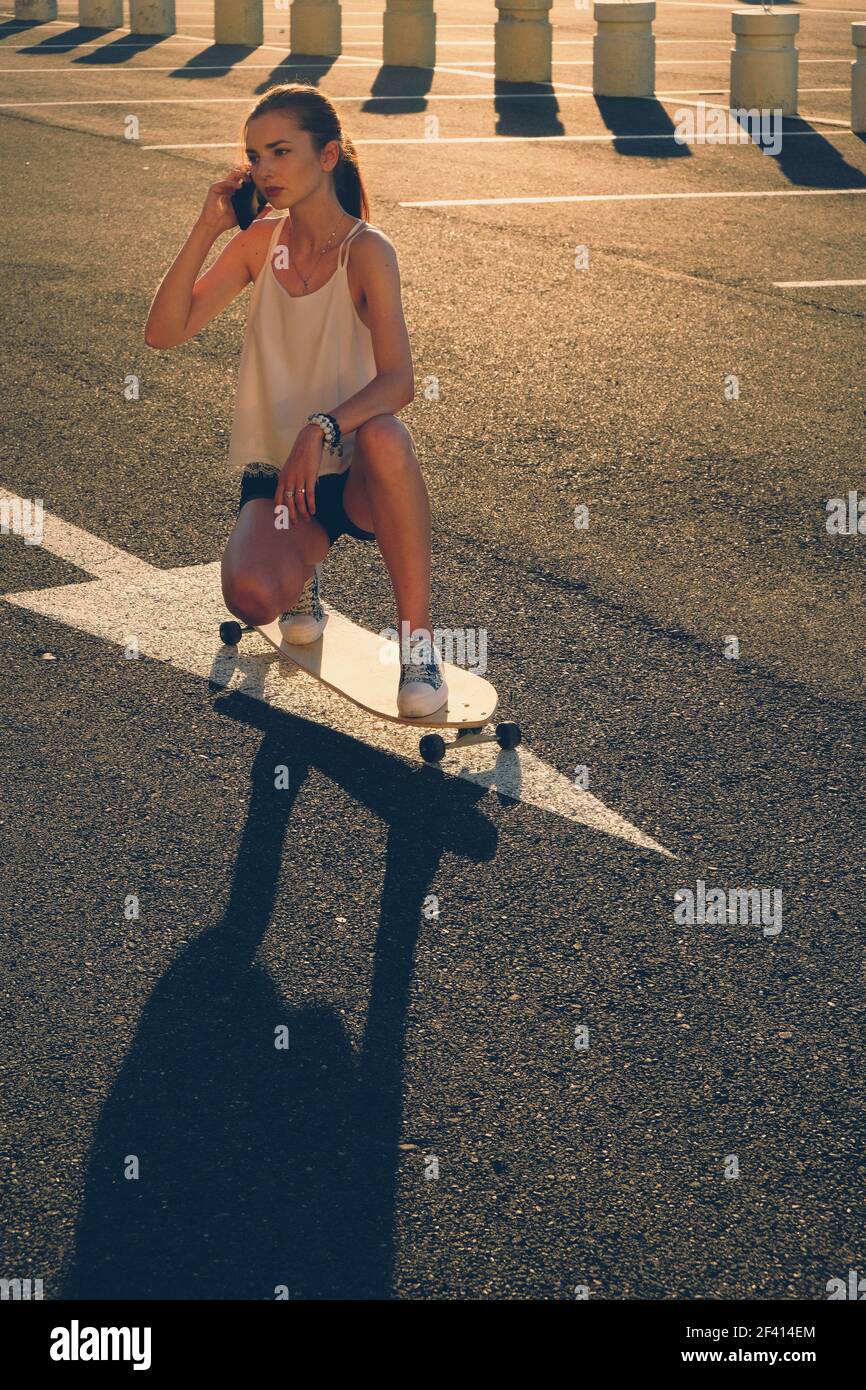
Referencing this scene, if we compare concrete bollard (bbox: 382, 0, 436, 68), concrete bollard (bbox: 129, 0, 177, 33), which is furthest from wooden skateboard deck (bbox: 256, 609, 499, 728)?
concrete bollard (bbox: 129, 0, 177, 33)

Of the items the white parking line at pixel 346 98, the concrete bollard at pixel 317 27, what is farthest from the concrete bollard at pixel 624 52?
the concrete bollard at pixel 317 27

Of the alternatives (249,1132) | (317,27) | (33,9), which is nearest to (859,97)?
(317,27)

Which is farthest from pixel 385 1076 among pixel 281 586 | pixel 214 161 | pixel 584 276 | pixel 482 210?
pixel 214 161

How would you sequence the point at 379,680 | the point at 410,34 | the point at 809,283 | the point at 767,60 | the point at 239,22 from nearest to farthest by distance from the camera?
1. the point at 379,680
2. the point at 809,283
3. the point at 767,60
4. the point at 410,34
5. the point at 239,22

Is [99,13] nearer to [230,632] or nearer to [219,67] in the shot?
[219,67]

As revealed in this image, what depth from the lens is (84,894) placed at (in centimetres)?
404

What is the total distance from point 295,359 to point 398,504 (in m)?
0.55

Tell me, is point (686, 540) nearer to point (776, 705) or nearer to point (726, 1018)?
point (776, 705)

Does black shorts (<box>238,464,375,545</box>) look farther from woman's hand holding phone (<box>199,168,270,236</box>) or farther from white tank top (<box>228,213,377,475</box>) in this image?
woman's hand holding phone (<box>199,168,270,236</box>)

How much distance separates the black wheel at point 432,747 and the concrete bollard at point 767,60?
43.9 ft

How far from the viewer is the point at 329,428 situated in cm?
462

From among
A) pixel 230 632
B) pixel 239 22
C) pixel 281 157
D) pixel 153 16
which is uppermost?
pixel 153 16

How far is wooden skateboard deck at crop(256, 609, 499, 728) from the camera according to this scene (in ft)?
15.5

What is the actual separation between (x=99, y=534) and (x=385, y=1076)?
3.31 meters
